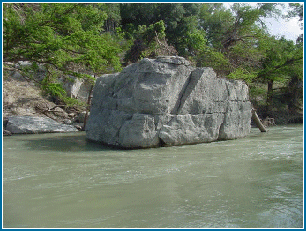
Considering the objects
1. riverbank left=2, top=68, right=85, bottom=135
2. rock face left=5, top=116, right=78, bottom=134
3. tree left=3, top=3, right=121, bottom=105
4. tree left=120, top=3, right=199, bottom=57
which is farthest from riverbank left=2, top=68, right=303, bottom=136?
tree left=120, top=3, right=199, bottom=57

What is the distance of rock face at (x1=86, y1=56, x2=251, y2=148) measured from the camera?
343 inches

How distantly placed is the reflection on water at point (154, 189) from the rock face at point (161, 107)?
1.04 m

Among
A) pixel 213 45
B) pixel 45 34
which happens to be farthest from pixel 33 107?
pixel 213 45

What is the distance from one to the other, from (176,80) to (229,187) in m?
5.03

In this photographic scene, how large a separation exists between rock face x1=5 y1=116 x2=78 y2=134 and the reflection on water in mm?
4721

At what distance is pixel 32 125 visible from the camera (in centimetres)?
1272

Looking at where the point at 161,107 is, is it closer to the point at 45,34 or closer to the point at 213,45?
the point at 45,34

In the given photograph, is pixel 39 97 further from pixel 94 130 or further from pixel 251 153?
pixel 251 153

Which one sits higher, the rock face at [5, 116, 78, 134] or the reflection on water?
the rock face at [5, 116, 78, 134]

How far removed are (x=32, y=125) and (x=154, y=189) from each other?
929 centimetres

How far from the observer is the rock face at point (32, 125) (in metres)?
12.4

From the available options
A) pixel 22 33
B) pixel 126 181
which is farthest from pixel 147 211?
pixel 22 33

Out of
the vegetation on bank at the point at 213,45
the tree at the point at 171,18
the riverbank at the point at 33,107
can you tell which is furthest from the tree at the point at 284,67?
the riverbank at the point at 33,107

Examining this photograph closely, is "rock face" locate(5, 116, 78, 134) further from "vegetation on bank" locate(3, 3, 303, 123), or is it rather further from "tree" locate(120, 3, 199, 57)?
"tree" locate(120, 3, 199, 57)
